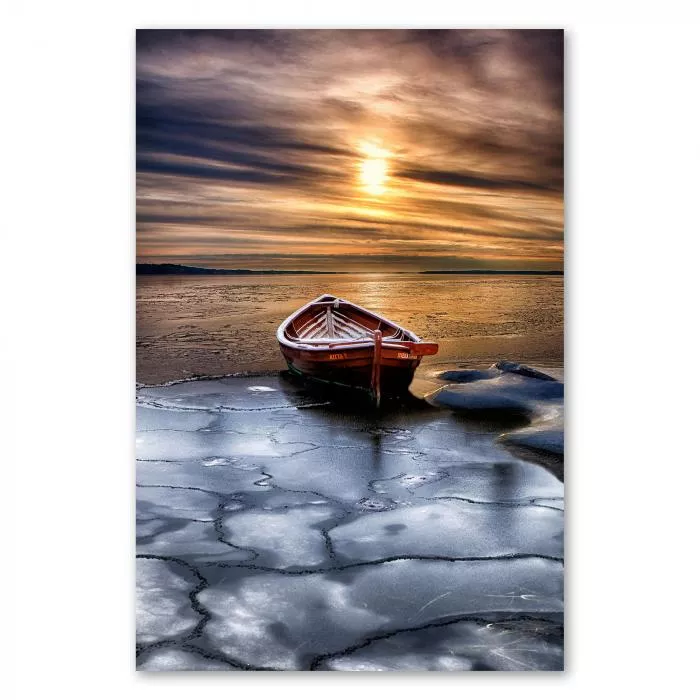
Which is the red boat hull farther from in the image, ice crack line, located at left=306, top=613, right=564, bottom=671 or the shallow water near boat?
ice crack line, located at left=306, top=613, right=564, bottom=671

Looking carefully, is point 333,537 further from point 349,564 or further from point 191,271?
point 191,271

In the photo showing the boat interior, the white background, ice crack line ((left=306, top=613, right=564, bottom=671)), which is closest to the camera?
ice crack line ((left=306, top=613, right=564, bottom=671))

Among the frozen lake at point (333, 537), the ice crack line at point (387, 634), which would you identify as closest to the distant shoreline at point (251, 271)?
the frozen lake at point (333, 537)

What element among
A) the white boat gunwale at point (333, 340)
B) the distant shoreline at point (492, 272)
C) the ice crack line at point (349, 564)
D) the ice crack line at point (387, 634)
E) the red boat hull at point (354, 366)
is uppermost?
the distant shoreline at point (492, 272)

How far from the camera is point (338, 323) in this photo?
275 cm

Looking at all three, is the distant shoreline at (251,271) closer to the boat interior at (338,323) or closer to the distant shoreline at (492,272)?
the distant shoreline at (492,272)

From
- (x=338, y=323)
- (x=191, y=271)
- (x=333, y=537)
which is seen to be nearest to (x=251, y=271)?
(x=191, y=271)

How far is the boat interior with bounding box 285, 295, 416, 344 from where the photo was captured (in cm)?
→ 273

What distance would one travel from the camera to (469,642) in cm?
252

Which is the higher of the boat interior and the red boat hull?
the boat interior

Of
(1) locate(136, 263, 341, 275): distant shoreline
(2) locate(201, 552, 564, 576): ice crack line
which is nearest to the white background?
(1) locate(136, 263, 341, 275): distant shoreline

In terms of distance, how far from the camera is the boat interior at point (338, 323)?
2730 millimetres
